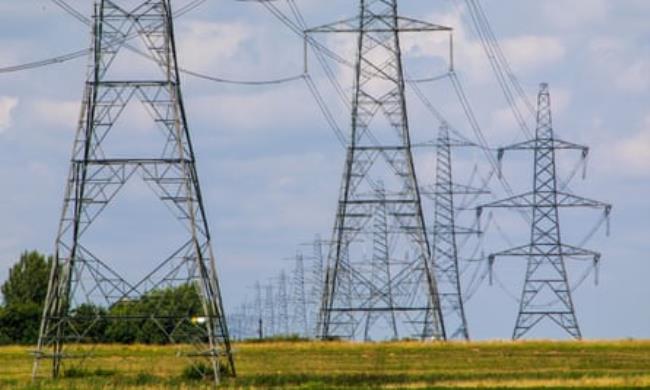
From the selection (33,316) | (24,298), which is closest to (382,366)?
(33,316)

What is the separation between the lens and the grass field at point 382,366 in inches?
2156

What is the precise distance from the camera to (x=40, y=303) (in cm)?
15650

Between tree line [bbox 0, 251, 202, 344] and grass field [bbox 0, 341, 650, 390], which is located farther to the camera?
tree line [bbox 0, 251, 202, 344]

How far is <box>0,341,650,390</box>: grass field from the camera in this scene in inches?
2156

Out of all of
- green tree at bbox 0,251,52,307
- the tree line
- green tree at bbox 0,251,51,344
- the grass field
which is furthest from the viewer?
green tree at bbox 0,251,52,307

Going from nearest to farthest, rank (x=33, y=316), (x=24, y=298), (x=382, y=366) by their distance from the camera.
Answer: (x=382, y=366) < (x=33, y=316) < (x=24, y=298)

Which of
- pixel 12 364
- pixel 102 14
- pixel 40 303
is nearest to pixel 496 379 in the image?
pixel 102 14

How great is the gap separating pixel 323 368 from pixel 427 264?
69.5ft

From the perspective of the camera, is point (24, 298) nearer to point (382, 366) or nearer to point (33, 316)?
point (33, 316)

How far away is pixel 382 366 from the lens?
68750mm

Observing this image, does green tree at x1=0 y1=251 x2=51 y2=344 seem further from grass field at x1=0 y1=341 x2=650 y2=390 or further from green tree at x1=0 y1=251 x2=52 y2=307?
grass field at x1=0 y1=341 x2=650 y2=390

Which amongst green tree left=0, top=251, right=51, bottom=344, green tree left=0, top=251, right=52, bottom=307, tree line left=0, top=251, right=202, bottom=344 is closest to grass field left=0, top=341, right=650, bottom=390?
tree line left=0, top=251, right=202, bottom=344

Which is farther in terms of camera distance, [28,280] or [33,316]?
[28,280]

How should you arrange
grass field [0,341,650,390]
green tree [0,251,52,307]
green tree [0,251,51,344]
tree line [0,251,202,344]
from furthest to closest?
green tree [0,251,52,307], green tree [0,251,51,344], tree line [0,251,202,344], grass field [0,341,650,390]
